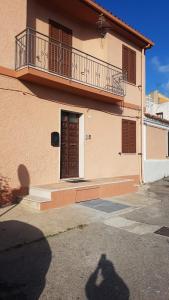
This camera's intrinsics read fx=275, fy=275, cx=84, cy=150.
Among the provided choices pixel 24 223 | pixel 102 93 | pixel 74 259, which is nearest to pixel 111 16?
pixel 102 93

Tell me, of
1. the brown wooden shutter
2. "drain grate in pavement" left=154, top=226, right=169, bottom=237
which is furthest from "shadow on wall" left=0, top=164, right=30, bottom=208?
the brown wooden shutter

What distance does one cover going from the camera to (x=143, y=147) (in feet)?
44.4

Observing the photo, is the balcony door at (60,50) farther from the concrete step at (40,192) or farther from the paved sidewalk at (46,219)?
the paved sidewalk at (46,219)

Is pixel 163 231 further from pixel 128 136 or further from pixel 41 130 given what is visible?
pixel 128 136

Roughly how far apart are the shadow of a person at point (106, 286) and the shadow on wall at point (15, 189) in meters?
4.30

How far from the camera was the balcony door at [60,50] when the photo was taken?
9602mm

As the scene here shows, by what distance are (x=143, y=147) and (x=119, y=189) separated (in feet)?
13.5

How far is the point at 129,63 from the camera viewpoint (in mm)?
12898

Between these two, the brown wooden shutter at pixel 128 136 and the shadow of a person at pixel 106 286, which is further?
the brown wooden shutter at pixel 128 136

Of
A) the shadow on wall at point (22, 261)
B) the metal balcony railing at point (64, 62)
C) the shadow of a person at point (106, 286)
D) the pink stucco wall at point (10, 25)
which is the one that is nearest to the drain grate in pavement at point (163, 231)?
the shadow of a person at point (106, 286)

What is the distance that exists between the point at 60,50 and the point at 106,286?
8.17 meters

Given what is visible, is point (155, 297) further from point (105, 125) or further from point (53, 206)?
point (105, 125)

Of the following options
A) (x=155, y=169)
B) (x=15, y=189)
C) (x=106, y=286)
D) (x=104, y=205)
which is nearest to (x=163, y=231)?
(x=104, y=205)

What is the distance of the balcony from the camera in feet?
26.7
